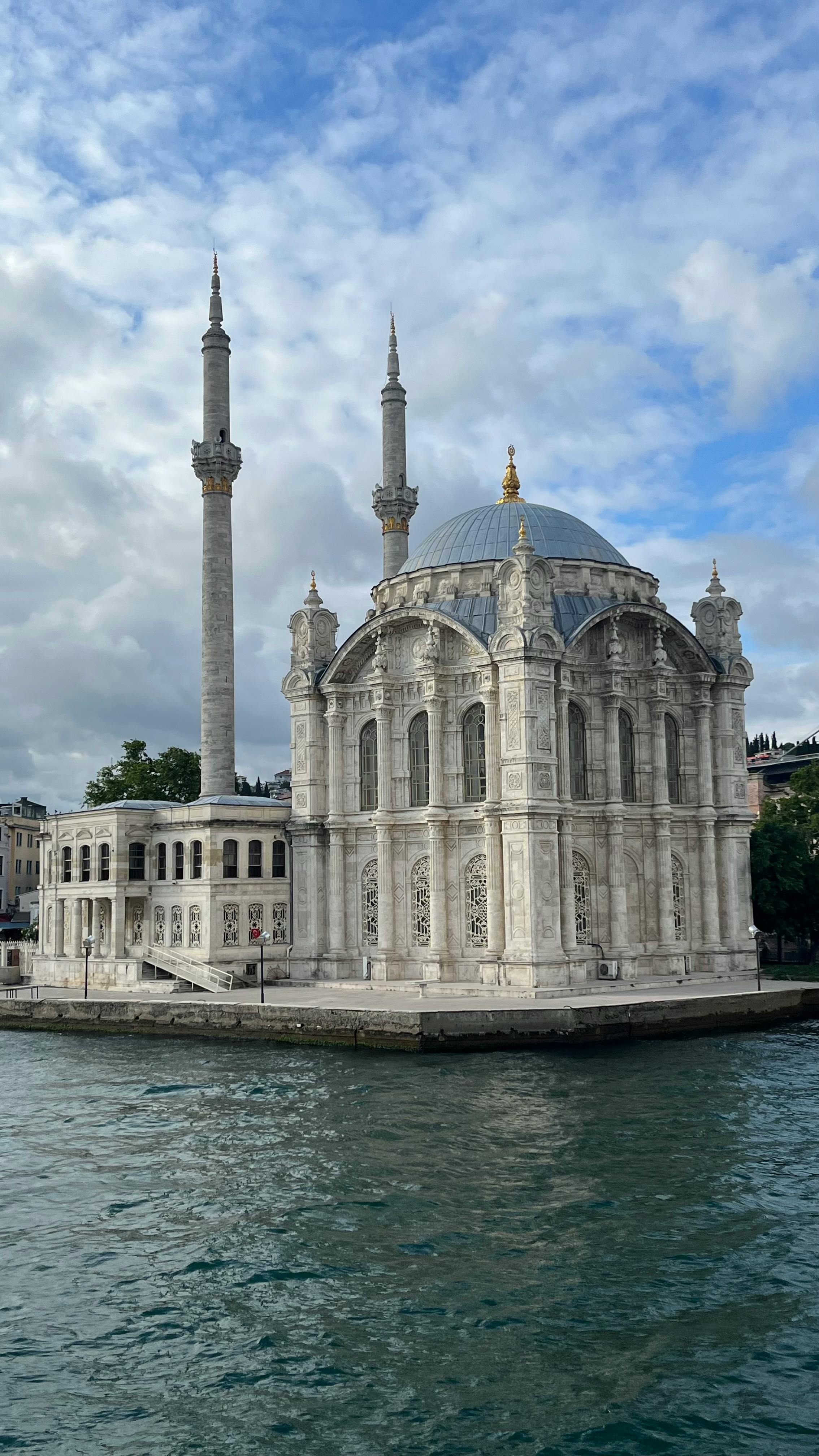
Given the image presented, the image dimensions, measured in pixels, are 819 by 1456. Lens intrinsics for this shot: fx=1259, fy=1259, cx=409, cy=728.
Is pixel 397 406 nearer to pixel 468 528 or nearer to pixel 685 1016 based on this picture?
pixel 468 528

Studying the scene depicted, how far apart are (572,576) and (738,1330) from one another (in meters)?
32.0

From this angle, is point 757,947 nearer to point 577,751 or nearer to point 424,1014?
point 577,751

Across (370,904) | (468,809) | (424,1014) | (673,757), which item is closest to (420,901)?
(370,904)

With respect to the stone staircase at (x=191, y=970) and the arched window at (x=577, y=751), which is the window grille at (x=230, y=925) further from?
the arched window at (x=577, y=751)

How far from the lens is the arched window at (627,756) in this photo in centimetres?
4322

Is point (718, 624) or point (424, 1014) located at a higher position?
point (718, 624)

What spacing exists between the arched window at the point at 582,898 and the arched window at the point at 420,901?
16.1 feet

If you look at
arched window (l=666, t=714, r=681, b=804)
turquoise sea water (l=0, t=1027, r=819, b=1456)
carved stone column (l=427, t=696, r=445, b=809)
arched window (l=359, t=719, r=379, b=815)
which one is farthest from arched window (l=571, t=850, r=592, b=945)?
turquoise sea water (l=0, t=1027, r=819, b=1456)

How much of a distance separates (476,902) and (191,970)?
1041cm

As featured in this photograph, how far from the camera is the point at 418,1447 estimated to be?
11.6m

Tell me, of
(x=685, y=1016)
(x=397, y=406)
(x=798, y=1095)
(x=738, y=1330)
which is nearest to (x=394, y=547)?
(x=397, y=406)

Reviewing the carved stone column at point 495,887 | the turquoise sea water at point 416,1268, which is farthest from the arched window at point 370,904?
the turquoise sea water at point 416,1268

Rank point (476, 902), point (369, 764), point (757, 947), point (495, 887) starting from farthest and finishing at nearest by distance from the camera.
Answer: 1. point (369, 764)
2. point (757, 947)
3. point (476, 902)
4. point (495, 887)

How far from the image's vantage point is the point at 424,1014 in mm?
33094
